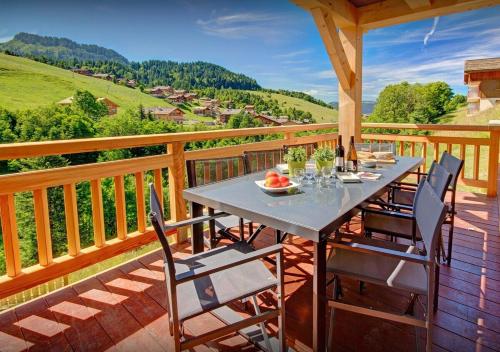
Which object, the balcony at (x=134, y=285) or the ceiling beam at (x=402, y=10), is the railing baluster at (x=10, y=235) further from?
the ceiling beam at (x=402, y=10)

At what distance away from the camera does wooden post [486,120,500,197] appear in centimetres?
422

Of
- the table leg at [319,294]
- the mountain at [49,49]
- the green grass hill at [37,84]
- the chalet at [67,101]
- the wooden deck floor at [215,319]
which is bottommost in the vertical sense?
the wooden deck floor at [215,319]

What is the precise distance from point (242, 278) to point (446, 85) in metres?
11.5

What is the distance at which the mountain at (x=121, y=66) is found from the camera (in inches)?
578

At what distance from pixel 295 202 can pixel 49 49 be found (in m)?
20.3

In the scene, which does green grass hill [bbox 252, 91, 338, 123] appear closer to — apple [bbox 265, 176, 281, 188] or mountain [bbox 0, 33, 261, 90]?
mountain [bbox 0, 33, 261, 90]

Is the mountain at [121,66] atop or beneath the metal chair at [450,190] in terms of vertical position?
atop

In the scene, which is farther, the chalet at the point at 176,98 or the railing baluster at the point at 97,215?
the chalet at the point at 176,98

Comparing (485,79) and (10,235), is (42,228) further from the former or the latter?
(485,79)

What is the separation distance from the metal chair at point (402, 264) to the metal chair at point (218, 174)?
723 mm

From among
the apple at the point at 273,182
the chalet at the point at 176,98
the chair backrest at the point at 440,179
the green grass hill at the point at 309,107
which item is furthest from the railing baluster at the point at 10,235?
the chalet at the point at 176,98

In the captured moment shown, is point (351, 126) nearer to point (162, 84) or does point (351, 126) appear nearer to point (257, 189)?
point (257, 189)

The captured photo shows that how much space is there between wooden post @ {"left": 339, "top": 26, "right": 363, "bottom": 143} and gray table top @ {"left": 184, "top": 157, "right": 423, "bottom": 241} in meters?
2.25

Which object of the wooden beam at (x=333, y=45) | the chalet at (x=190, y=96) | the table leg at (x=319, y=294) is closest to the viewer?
the table leg at (x=319, y=294)
